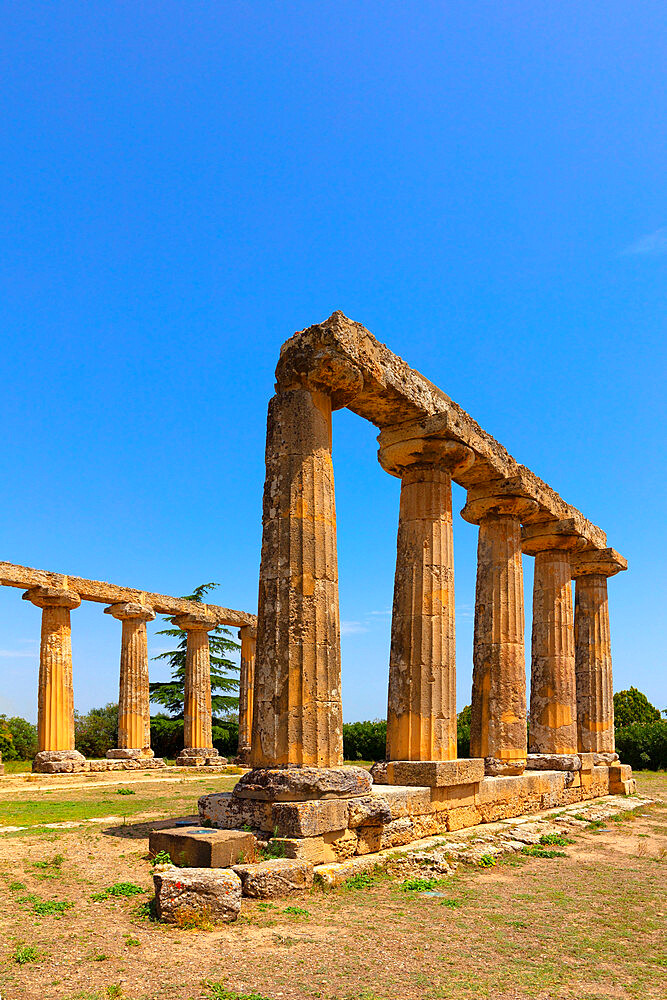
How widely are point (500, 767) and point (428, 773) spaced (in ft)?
13.7

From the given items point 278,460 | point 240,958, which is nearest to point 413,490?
point 278,460

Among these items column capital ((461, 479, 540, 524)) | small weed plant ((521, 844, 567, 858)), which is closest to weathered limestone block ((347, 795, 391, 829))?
small weed plant ((521, 844, 567, 858))

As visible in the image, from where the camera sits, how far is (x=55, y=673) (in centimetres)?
2711

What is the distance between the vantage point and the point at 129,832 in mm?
11688

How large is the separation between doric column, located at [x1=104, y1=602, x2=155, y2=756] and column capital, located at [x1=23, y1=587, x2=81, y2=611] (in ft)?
8.94

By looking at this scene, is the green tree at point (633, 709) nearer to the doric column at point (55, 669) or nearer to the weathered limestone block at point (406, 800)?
the doric column at point (55, 669)

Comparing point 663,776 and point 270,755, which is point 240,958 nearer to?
point 270,755

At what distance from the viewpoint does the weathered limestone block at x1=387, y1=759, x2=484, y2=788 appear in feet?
39.1

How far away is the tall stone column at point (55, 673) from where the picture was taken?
26.7 metres

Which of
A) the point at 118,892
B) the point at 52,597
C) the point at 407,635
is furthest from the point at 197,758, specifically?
the point at 118,892

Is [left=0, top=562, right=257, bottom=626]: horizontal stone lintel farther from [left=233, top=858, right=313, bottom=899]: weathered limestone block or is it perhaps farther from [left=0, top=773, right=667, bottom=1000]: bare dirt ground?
[left=233, top=858, right=313, bottom=899]: weathered limestone block

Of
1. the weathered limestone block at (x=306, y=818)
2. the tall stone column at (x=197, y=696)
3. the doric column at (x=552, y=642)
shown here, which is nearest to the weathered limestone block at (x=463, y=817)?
the weathered limestone block at (x=306, y=818)

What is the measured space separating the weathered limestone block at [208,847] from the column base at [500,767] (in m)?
8.00

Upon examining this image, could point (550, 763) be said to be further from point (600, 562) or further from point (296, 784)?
point (296, 784)
